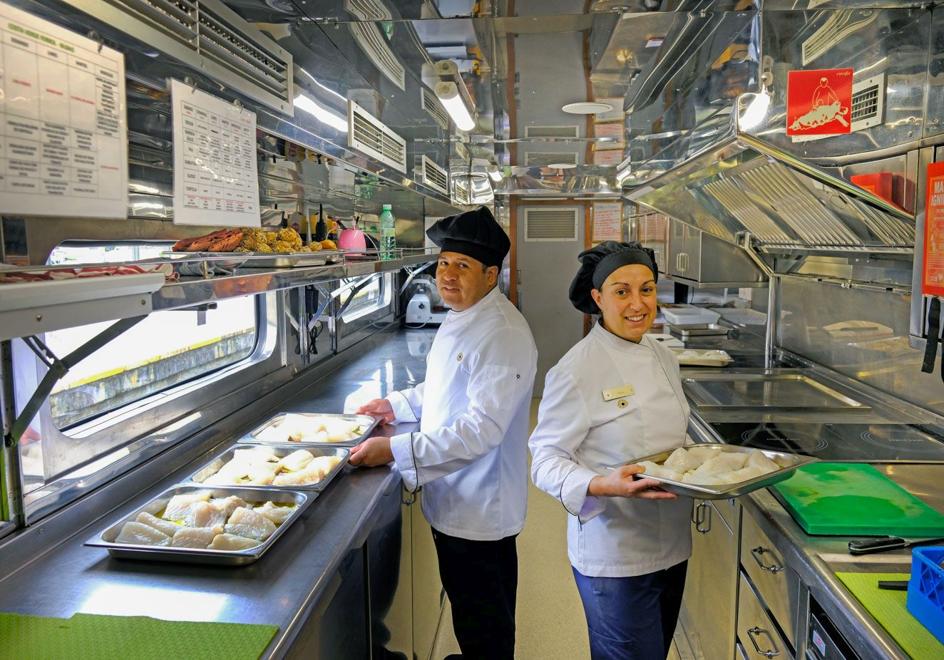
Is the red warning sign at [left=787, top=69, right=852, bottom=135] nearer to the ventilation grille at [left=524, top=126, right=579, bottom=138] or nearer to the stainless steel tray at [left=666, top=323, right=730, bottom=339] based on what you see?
the ventilation grille at [left=524, top=126, right=579, bottom=138]

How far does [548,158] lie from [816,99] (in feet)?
11.8

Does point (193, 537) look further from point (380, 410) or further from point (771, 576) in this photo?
point (771, 576)

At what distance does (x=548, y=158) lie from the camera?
5.89 m

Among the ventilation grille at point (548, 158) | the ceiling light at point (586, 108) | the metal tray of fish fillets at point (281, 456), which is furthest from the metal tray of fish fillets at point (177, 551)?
the ventilation grille at point (548, 158)

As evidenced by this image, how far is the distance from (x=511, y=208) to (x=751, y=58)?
209 inches

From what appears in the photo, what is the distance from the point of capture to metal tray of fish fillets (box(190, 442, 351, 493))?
1.96m

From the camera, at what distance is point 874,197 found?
2.08 m

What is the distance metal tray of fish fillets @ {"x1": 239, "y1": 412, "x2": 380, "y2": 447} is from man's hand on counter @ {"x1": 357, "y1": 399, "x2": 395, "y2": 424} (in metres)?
0.04

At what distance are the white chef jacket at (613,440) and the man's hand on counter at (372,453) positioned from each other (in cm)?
50

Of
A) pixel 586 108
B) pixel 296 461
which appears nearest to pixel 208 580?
pixel 296 461

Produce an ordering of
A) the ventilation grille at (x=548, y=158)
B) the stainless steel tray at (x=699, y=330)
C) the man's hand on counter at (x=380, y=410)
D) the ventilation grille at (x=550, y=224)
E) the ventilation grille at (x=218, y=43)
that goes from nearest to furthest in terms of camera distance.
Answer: the ventilation grille at (x=218, y=43), the man's hand on counter at (x=380, y=410), the stainless steel tray at (x=699, y=330), the ventilation grille at (x=548, y=158), the ventilation grille at (x=550, y=224)

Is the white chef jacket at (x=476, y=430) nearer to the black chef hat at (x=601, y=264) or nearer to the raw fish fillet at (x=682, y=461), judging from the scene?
the black chef hat at (x=601, y=264)

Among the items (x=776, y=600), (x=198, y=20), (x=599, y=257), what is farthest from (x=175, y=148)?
(x=776, y=600)

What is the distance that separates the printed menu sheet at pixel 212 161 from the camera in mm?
1555
